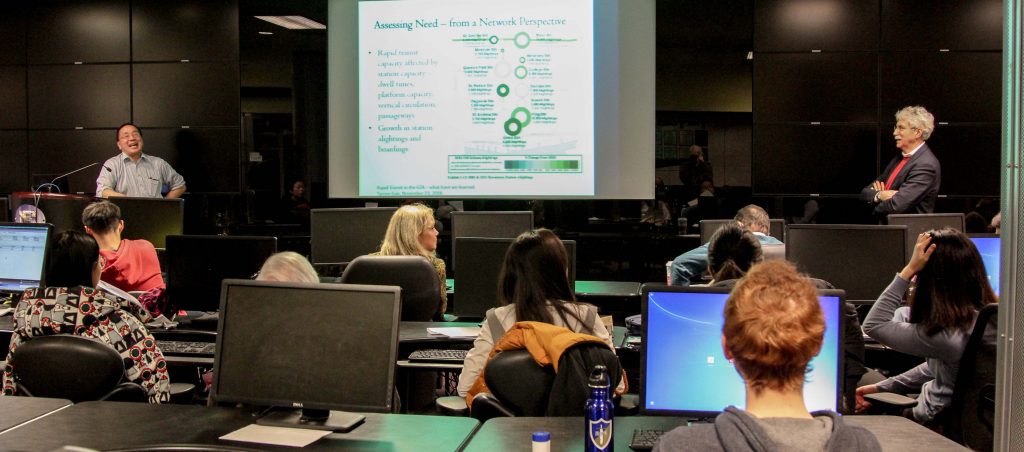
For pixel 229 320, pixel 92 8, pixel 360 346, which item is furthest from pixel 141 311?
pixel 92 8

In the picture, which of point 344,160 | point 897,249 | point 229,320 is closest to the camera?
point 229,320

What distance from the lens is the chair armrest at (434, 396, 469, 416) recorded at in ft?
9.43

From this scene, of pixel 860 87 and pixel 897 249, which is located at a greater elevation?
pixel 860 87

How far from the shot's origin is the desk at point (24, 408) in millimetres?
2484

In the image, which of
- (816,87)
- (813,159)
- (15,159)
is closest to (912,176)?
(813,159)

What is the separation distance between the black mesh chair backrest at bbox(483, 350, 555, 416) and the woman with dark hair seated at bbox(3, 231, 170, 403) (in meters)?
1.26

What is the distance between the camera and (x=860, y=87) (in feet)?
21.9

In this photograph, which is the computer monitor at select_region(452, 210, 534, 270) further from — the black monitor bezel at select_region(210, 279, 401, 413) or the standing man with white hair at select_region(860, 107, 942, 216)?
the black monitor bezel at select_region(210, 279, 401, 413)

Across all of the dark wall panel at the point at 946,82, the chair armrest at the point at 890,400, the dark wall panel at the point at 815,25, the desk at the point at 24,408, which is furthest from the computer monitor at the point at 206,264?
the dark wall panel at the point at 946,82

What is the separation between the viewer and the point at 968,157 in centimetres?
665

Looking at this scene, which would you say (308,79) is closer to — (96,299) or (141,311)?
(141,311)

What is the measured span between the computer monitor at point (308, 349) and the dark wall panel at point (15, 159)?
6.28 meters

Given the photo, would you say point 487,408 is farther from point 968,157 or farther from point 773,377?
point 968,157

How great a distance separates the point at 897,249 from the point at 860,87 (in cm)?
274
